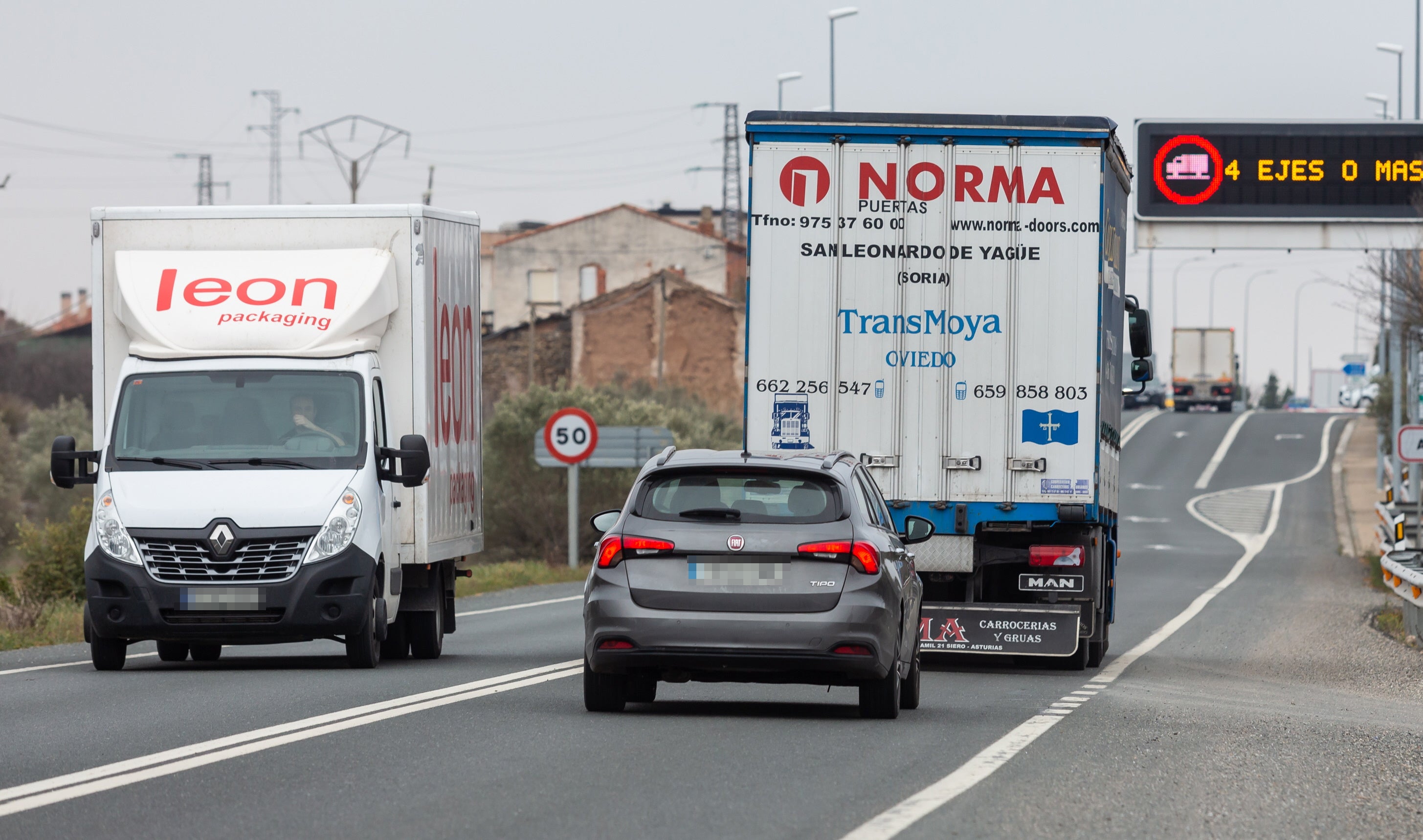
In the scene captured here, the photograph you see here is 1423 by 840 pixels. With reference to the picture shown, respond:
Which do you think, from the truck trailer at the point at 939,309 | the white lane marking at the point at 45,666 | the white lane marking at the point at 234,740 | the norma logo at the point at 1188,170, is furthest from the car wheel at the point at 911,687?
the norma logo at the point at 1188,170

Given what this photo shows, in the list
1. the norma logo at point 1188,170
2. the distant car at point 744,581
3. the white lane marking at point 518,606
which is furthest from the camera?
the norma logo at point 1188,170

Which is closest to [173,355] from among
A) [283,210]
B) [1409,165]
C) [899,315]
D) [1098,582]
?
[283,210]

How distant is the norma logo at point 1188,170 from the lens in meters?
36.1

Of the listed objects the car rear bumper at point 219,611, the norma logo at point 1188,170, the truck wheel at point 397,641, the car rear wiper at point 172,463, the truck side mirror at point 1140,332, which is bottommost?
the truck wheel at point 397,641

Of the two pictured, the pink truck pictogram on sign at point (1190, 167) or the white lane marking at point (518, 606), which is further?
the pink truck pictogram on sign at point (1190, 167)

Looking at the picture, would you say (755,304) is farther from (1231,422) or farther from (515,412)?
(1231,422)

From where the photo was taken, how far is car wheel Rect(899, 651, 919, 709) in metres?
12.3

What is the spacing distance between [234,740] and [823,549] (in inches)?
123

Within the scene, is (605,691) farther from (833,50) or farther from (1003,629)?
(833,50)

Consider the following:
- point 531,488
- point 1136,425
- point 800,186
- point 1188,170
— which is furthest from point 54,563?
point 1136,425

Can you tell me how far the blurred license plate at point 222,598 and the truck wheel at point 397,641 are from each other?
2.03 m

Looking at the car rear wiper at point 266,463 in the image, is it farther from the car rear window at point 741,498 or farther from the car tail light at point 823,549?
the car tail light at point 823,549

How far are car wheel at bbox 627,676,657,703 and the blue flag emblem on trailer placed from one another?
3.96 meters

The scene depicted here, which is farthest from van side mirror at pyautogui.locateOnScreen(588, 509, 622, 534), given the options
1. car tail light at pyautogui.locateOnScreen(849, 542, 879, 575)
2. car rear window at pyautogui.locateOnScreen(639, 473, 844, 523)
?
car tail light at pyautogui.locateOnScreen(849, 542, 879, 575)
